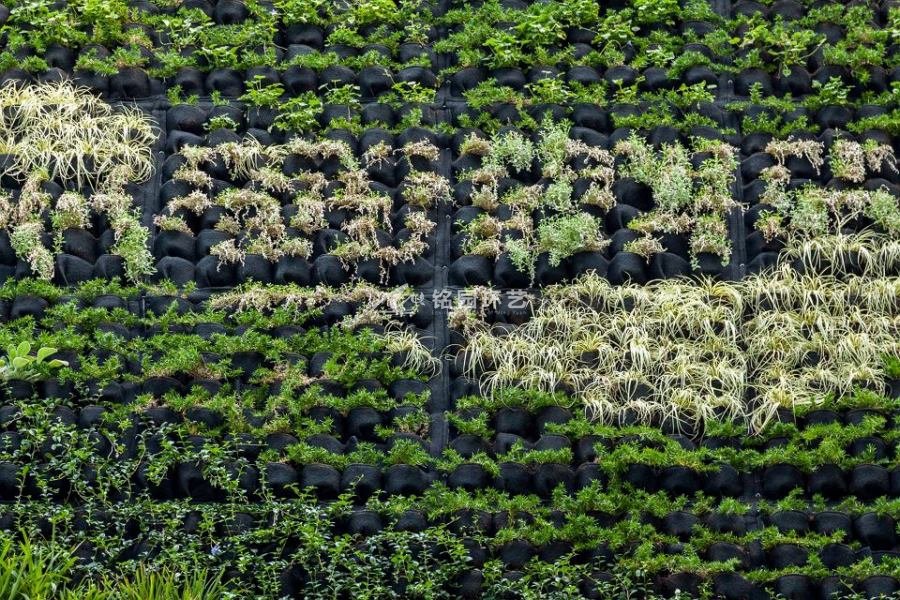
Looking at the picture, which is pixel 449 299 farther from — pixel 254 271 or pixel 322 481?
pixel 322 481

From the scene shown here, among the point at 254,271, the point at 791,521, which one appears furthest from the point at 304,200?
the point at 791,521

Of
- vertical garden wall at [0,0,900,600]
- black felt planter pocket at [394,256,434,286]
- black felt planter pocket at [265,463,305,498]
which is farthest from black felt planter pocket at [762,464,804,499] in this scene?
black felt planter pocket at [265,463,305,498]

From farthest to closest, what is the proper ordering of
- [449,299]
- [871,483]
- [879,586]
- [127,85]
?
[127,85], [449,299], [871,483], [879,586]

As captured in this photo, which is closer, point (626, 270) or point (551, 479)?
point (551, 479)

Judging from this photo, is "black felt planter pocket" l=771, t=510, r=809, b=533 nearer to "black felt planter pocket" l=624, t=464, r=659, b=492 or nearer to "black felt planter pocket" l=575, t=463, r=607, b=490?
"black felt planter pocket" l=624, t=464, r=659, b=492

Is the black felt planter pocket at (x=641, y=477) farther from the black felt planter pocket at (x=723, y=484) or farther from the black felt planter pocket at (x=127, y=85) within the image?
the black felt planter pocket at (x=127, y=85)

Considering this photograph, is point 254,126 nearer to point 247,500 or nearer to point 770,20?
point 247,500

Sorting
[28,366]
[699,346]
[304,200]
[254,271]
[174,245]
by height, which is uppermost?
[304,200]
